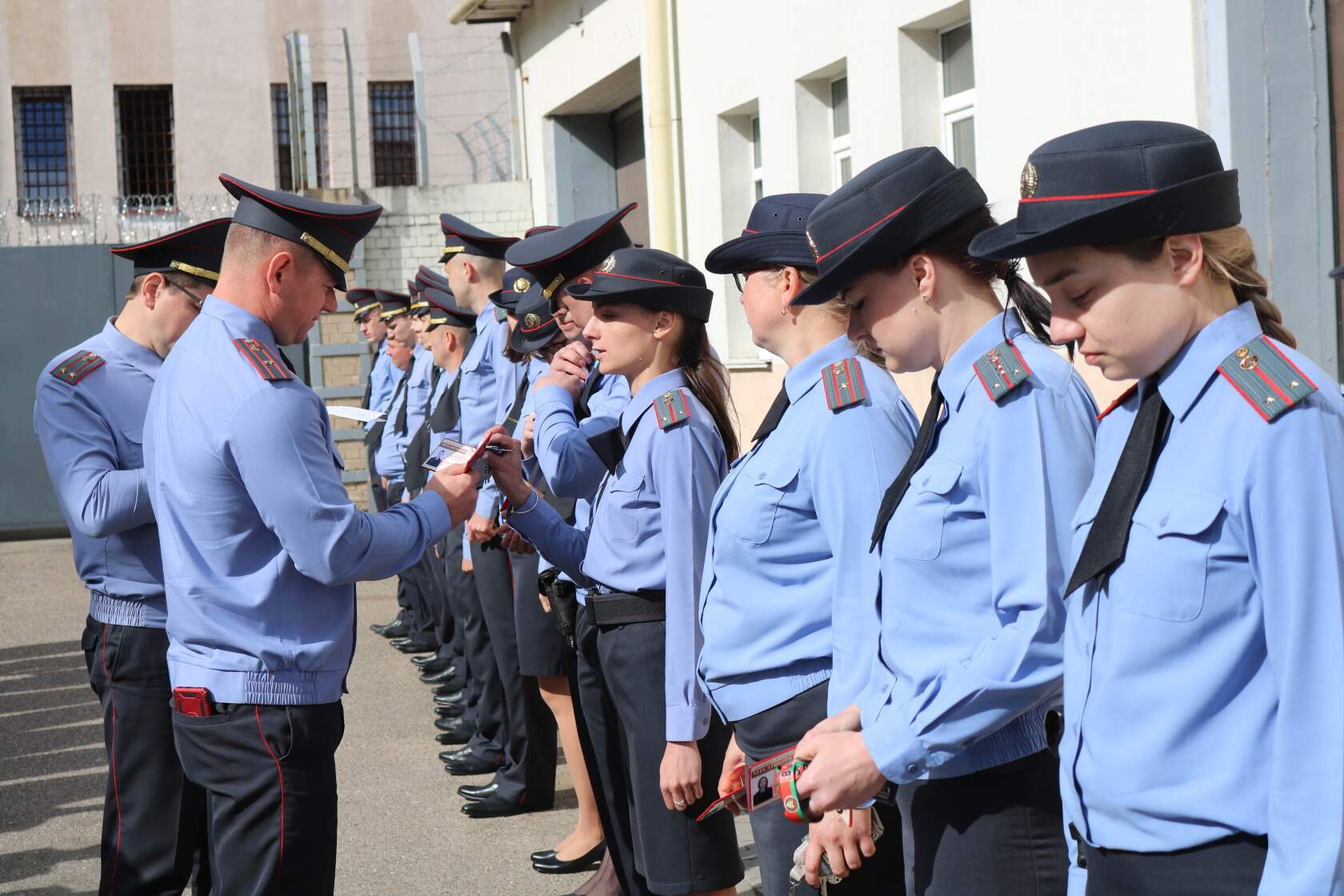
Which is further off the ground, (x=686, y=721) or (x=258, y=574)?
(x=258, y=574)

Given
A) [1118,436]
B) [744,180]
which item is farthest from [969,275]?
[744,180]

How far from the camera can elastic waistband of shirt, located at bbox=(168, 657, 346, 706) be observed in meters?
3.09

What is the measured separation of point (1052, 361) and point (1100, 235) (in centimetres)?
44

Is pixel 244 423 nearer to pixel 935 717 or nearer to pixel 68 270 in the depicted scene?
pixel 935 717

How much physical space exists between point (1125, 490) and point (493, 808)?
442 centimetres

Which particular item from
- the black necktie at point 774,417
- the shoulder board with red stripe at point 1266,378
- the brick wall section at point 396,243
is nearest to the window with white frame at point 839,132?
the black necktie at point 774,417

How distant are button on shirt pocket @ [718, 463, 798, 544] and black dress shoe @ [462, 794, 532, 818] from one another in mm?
3394

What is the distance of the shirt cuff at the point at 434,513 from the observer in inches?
133

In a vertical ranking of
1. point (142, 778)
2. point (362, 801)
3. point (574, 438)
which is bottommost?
point (362, 801)

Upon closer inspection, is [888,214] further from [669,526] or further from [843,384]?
[669,526]

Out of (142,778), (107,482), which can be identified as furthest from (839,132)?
(142,778)

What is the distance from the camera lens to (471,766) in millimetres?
6453

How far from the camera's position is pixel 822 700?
108 inches

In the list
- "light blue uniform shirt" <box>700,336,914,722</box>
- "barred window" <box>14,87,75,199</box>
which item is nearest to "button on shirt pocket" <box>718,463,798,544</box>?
"light blue uniform shirt" <box>700,336,914,722</box>
